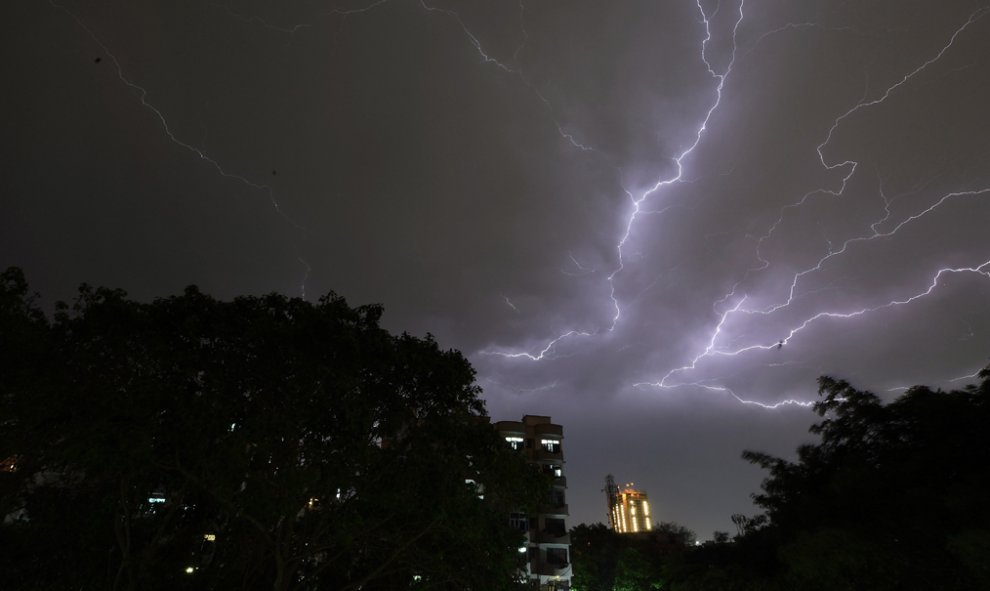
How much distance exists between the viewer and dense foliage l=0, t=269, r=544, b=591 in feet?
23.7

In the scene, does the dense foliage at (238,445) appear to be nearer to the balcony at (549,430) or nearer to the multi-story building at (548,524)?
the multi-story building at (548,524)

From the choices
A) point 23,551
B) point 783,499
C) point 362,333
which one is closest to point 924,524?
point 783,499

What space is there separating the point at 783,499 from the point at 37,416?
1421cm

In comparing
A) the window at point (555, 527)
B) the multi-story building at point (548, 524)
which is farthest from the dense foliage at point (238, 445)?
the window at point (555, 527)

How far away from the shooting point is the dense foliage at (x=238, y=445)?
7219 mm

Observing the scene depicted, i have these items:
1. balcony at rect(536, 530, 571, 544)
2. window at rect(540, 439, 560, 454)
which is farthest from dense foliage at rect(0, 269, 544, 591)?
window at rect(540, 439, 560, 454)

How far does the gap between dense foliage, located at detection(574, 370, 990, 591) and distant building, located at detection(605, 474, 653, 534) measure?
2517 inches

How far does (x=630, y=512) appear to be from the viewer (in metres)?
74.8

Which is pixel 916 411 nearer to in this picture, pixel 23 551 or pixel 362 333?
pixel 362 333

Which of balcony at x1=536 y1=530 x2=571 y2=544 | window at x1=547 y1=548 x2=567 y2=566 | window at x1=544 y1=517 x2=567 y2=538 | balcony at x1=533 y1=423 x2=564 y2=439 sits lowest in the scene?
window at x1=547 y1=548 x2=567 y2=566

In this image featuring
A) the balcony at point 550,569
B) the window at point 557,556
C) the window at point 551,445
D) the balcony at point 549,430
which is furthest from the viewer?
the balcony at point 549,430

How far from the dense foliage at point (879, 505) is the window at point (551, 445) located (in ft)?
57.8

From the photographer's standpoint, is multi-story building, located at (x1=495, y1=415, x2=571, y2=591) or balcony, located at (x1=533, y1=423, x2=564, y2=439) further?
balcony, located at (x1=533, y1=423, x2=564, y2=439)

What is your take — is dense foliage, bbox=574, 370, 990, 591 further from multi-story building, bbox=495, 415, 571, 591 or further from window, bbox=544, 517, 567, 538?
window, bbox=544, 517, 567, 538
